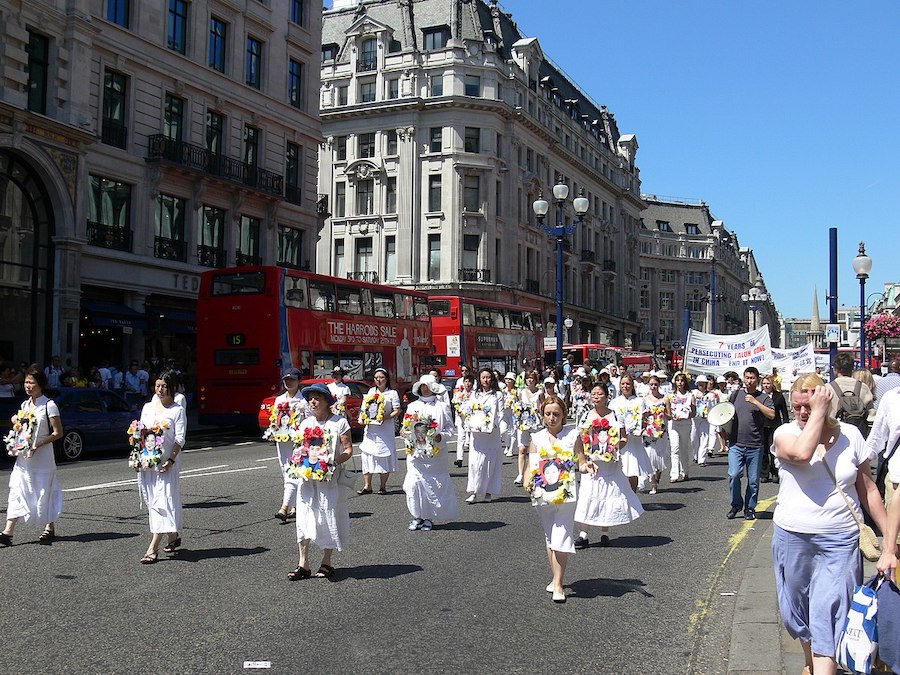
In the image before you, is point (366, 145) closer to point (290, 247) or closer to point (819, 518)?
point (290, 247)

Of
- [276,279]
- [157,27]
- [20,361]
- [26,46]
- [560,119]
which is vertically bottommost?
[20,361]

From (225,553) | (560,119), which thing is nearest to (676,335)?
(560,119)

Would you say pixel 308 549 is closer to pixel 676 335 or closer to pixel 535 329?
pixel 535 329

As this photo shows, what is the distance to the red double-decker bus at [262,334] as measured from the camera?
23.6 metres

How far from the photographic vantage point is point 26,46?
2575 cm

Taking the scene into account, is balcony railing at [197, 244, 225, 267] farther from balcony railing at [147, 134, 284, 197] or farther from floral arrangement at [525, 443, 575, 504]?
floral arrangement at [525, 443, 575, 504]

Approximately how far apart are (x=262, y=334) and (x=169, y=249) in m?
9.90

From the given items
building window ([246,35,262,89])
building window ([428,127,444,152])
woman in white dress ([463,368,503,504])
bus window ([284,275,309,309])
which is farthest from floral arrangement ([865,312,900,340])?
building window ([428,127,444,152])

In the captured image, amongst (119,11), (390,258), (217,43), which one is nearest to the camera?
(119,11)

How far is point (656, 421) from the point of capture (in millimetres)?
13211

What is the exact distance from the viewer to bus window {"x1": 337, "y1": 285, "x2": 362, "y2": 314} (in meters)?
26.1

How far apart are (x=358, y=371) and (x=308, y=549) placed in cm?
1896

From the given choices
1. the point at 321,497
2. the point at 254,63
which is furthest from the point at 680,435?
the point at 254,63

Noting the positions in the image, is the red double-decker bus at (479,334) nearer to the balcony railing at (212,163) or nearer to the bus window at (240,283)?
the balcony railing at (212,163)
